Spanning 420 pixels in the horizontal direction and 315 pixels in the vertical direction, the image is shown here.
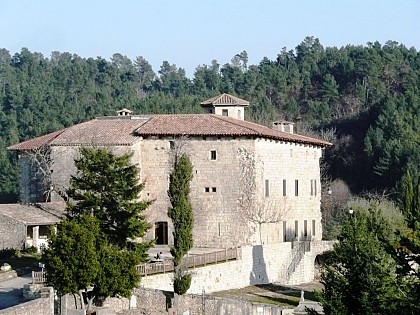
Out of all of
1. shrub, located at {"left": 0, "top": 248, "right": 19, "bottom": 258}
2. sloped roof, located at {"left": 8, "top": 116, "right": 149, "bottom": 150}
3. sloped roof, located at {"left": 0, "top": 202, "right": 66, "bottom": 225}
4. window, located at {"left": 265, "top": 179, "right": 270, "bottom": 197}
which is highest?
sloped roof, located at {"left": 8, "top": 116, "right": 149, "bottom": 150}

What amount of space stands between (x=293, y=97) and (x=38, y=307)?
89.1m

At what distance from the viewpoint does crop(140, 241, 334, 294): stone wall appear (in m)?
42.2

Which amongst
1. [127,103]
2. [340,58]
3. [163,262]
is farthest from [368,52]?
[163,262]

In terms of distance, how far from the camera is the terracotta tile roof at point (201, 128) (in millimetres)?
51406

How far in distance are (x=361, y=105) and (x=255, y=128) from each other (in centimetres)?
5835

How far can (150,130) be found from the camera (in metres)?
52.5

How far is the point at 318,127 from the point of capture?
103812 mm

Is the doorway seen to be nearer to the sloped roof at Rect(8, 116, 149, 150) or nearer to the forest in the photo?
the sloped roof at Rect(8, 116, 149, 150)

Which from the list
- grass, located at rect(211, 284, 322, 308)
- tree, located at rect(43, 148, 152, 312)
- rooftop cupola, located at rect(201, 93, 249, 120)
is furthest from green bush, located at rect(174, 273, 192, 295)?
rooftop cupola, located at rect(201, 93, 249, 120)

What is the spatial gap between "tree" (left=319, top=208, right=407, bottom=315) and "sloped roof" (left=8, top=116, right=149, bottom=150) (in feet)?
74.6

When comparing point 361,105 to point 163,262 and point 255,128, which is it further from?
point 163,262

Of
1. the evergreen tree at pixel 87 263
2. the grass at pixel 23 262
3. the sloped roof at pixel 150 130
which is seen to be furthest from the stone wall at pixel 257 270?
the sloped roof at pixel 150 130

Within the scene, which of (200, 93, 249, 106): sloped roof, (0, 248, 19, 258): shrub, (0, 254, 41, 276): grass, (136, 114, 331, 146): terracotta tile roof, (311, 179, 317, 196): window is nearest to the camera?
(0, 254, 41, 276): grass

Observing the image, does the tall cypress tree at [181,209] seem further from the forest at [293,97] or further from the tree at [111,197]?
the forest at [293,97]
